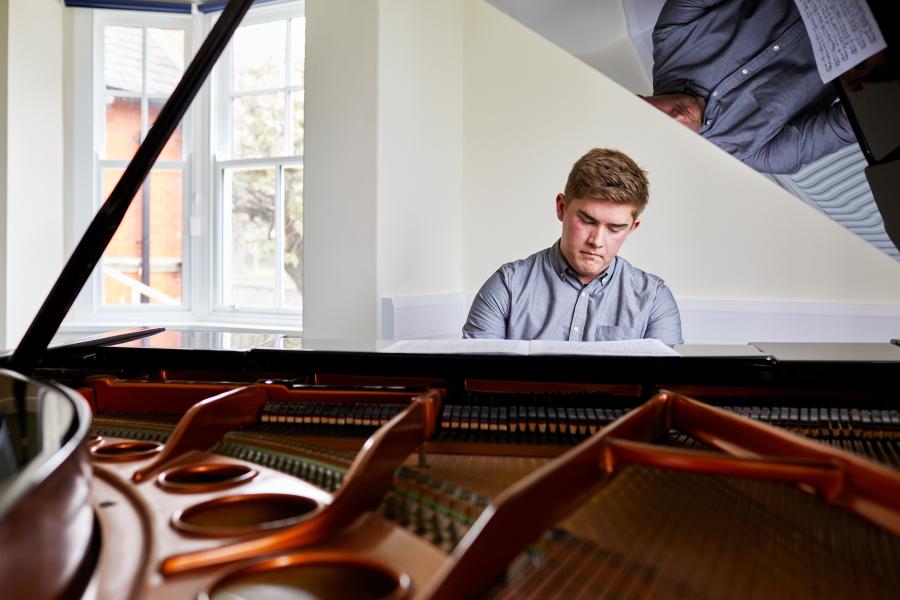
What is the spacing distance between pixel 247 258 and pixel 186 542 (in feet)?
13.0

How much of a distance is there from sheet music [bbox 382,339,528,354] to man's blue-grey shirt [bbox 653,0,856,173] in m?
0.81

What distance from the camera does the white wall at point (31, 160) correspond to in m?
3.80

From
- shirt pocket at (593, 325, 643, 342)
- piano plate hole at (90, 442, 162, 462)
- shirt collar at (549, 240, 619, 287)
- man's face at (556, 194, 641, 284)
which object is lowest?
piano plate hole at (90, 442, 162, 462)

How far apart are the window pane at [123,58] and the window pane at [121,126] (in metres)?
0.08

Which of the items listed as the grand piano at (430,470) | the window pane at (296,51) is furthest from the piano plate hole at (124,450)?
the window pane at (296,51)

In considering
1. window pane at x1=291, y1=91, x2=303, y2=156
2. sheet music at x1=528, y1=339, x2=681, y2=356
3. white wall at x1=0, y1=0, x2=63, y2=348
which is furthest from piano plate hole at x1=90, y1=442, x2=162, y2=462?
window pane at x1=291, y1=91, x2=303, y2=156

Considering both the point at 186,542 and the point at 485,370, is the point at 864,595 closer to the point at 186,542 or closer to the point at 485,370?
the point at 186,542

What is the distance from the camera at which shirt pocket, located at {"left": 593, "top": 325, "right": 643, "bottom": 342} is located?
271 centimetres

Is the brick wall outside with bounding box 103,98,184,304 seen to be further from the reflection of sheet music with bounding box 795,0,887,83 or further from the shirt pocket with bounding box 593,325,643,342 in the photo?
the reflection of sheet music with bounding box 795,0,887,83

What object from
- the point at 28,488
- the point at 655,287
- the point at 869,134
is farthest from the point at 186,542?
the point at 655,287

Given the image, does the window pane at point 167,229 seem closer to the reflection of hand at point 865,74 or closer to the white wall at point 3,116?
the white wall at point 3,116

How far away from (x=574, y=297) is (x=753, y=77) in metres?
1.16

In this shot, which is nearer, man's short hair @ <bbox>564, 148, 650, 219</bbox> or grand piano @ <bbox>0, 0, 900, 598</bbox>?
grand piano @ <bbox>0, 0, 900, 598</bbox>

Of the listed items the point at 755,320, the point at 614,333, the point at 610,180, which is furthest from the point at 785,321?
the point at 610,180
